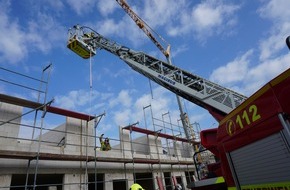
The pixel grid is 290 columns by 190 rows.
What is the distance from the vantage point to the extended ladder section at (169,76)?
8289 mm

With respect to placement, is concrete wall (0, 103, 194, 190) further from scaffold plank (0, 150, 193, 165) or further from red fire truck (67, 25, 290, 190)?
red fire truck (67, 25, 290, 190)

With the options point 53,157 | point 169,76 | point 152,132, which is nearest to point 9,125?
point 53,157

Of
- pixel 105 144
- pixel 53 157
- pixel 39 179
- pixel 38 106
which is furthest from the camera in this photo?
pixel 105 144

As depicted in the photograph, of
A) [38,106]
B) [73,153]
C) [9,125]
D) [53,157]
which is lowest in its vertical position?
[53,157]

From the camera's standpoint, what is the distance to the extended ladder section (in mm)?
8289

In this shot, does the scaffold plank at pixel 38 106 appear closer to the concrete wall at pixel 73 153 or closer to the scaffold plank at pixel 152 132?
the concrete wall at pixel 73 153

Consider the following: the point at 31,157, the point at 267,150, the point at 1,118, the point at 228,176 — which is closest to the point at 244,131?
the point at 267,150

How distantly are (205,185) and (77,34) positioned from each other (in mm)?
10831

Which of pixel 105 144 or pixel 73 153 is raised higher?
pixel 105 144

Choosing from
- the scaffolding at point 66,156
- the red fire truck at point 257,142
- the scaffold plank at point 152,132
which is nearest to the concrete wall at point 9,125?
the scaffolding at point 66,156

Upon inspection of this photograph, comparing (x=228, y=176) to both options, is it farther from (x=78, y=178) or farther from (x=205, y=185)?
(x=78, y=178)

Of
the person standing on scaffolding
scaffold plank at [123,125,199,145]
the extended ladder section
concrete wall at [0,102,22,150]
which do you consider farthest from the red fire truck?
scaffold plank at [123,125,199,145]

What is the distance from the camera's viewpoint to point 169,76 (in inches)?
403

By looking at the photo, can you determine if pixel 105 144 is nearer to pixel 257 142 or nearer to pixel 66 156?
pixel 66 156
